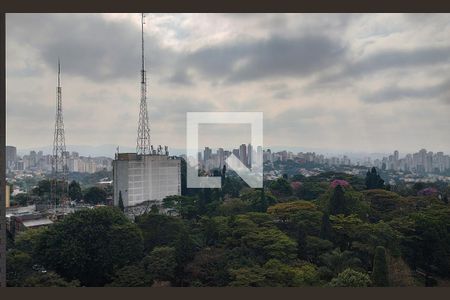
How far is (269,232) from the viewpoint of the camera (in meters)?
6.93

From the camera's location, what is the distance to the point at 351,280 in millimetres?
5789

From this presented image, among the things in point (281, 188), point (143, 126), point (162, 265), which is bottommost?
point (162, 265)

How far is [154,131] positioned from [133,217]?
1.73 m

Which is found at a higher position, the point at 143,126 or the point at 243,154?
the point at 143,126

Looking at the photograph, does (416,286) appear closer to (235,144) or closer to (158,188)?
(235,144)

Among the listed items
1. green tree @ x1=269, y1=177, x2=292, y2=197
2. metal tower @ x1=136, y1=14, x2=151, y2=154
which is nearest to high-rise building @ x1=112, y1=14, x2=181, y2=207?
metal tower @ x1=136, y1=14, x2=151, y2=154

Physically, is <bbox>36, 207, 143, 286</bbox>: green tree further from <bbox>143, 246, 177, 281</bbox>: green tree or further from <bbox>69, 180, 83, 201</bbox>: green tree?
<bbox>69, 180, 83, 201</bbox>: green tree

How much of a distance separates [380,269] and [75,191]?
20.2ft

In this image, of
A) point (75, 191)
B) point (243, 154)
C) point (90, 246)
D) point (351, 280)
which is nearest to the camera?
point (351, 280)

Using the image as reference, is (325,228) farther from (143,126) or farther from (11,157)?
(11,157)

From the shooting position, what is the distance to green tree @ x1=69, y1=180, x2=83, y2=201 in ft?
27.1

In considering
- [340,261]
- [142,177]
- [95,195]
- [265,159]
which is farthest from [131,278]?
[340,261]

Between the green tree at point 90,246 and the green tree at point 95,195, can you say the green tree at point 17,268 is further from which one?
the green tree at point 95,195

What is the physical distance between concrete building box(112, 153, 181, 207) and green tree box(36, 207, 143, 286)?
2.81 ft
